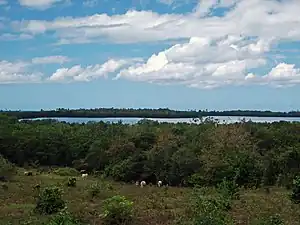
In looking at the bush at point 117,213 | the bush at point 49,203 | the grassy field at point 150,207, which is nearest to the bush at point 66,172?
the grassy field at point 150,207

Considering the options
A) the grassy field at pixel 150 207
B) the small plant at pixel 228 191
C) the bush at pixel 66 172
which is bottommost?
the bush at pixel 66 172

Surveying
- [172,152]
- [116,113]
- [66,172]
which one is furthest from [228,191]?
[116,113]

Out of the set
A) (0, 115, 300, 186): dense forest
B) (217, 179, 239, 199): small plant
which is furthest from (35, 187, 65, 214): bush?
(0, 115, 300, 186): dense forest

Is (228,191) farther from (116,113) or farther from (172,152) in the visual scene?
(116,113)

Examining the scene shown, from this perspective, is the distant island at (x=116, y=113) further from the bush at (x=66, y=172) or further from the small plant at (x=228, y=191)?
the small plant at (x=228, y=191)

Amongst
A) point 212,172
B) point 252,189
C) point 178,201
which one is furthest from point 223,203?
point 212,172

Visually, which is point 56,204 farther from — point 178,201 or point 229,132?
point 229,132
